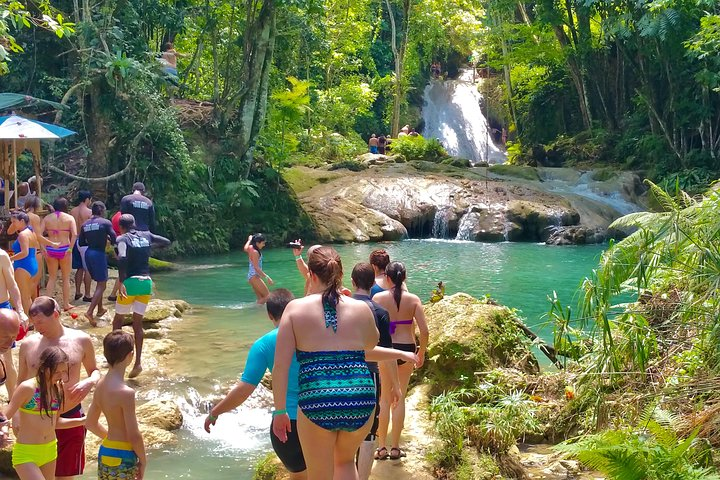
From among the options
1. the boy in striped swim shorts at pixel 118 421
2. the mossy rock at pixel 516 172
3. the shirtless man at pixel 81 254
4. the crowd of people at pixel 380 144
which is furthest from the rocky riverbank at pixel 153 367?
the crowd of people at pixel 380 144

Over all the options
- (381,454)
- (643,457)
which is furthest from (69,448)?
(643,457)

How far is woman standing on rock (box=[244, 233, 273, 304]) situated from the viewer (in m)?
12.0

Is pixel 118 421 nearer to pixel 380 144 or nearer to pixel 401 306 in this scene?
pixel 401 306

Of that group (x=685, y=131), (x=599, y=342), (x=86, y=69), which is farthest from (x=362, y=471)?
(x=685, y=131)

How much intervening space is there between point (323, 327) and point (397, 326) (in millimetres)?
2189

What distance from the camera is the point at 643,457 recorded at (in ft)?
15.7

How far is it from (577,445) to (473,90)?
40459mm

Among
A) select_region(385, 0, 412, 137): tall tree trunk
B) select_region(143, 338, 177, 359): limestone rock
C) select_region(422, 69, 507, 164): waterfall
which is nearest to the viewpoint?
select_region(143, 338, 177, 359): limestone rock

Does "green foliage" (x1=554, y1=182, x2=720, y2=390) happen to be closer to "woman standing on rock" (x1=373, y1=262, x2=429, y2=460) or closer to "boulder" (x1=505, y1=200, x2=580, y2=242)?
"woman standing on rock" (x1=373, y1=262, x2=429, y2=460)

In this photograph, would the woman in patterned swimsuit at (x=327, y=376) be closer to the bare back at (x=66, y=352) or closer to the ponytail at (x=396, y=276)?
the bare back at (x=66, y=352)

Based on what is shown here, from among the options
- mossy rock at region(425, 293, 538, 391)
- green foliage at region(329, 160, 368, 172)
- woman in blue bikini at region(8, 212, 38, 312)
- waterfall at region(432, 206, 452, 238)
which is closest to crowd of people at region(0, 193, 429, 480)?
mossy rock at region(425, 293, 538, 391)

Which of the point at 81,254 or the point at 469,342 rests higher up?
the point at 81,254

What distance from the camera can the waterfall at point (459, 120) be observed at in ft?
138

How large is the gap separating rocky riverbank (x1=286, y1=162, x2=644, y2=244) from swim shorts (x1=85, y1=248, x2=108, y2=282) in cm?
1275
